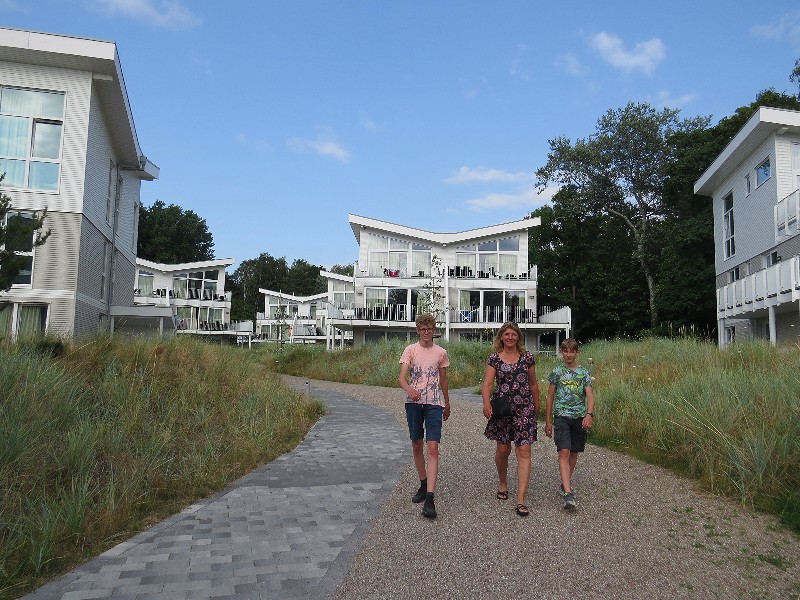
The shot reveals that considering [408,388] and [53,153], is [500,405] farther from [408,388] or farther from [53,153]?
[53,153]

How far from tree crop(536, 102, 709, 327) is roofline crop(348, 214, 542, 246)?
5.34m

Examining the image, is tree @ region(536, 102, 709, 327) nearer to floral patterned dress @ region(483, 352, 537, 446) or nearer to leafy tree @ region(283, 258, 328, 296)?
floral patterned dress @ region(483, 352, 537, 446)

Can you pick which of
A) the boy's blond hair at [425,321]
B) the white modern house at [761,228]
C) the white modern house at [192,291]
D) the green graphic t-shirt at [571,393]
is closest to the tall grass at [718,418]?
the green graphic t-shirt at [571,393]

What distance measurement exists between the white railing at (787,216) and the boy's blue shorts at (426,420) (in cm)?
1660

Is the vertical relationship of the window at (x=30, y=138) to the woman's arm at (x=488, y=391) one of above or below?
above

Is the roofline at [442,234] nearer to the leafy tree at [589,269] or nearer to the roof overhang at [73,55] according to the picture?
the leafy tree at [589,269]

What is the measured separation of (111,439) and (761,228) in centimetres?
2108

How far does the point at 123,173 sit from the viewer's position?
875 inches

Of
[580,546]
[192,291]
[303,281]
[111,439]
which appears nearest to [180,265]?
[192,291]

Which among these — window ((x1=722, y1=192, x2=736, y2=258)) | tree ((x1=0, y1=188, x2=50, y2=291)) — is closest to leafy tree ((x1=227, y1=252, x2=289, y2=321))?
window ((x1=722, y1=192, x2=736, y2=258))

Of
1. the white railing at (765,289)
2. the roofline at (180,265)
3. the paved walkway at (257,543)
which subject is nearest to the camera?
the paved walkway at (257,543)

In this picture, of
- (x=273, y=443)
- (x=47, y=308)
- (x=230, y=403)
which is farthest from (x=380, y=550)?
(x=47, y=308)

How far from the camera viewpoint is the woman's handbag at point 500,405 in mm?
5225

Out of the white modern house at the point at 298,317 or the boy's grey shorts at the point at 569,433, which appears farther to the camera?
the white modern house at the point at 298,317
